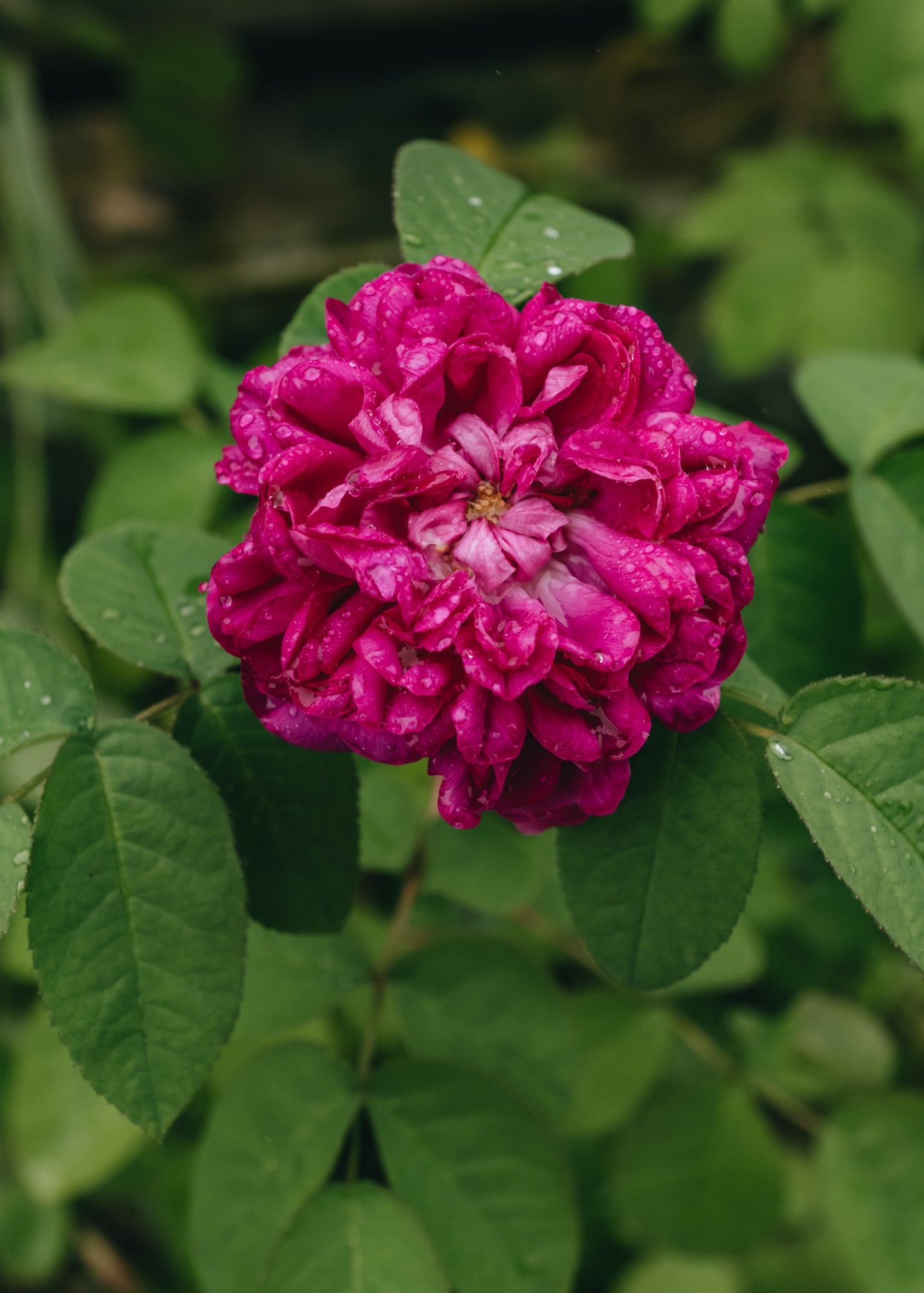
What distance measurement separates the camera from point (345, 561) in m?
0.70

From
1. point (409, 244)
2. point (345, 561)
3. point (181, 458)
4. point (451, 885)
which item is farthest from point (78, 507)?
point (345, 561)

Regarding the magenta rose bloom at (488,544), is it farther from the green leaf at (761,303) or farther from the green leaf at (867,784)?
the green leaf at (761,303)

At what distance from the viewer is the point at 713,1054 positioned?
5.10 ft

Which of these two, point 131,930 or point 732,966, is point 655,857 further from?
point 732,966

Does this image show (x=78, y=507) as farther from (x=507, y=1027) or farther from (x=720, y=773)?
(x=720, y=773)

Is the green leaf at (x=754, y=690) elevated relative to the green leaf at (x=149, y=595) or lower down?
elevated

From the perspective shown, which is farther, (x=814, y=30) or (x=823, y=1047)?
(x=814, y=30)

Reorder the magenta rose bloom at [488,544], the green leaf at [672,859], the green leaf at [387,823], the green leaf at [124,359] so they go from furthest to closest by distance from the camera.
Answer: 1. the green leaf at [124,359]
2. the green leaf at [387,823]
3. the green leaf at [672,859]
4. the magenta rose bloom at [488,544]

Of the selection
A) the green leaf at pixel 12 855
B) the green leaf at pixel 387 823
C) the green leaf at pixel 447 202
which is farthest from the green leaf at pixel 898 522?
the green leaf at pixel 12 855

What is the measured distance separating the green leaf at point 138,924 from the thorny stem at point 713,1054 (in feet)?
2.54

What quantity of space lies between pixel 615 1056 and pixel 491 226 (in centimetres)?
115

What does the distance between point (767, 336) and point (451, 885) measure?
1443 mm

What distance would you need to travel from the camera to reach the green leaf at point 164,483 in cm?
150

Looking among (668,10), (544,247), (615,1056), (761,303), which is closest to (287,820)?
(544,247)
